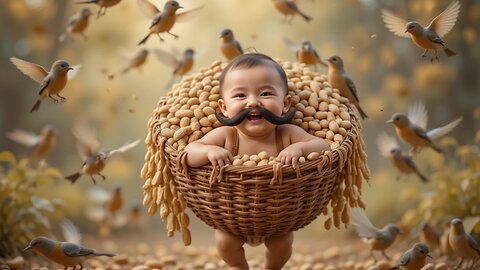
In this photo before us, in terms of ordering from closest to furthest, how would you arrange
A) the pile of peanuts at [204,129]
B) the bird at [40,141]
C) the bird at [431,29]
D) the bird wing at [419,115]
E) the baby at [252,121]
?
the baby at [252,121] → the pile of peanuts at [204,129] → the bird at [431,29] → the bird wing at [419,115] → the bird at [40,141]

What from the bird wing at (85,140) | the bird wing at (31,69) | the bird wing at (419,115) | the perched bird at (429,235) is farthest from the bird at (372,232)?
the bird wing at (31,69)

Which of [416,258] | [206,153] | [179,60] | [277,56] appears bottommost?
[416,258]

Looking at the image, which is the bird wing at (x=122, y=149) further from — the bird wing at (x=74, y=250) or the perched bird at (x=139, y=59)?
the perched bird at (x=139, y=59)

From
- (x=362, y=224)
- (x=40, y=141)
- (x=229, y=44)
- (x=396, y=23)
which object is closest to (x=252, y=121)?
(x=229, y=44)

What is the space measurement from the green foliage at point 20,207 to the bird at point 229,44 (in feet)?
4.16

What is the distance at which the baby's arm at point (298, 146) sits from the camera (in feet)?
8.05

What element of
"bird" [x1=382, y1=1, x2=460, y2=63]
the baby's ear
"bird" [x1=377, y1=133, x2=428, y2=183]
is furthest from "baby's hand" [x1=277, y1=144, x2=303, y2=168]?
"bird" [x1=377, y1=133, x2=428, y2=183]

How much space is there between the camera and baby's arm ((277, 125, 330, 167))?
2.45 meters

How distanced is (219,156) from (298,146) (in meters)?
0.29

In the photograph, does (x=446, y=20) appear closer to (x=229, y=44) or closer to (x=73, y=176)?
(x=229, y=44)

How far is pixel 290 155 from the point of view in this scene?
2455mm

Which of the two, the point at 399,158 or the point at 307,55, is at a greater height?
the point at 307,55

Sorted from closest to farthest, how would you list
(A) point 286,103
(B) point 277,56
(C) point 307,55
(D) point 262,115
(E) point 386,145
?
(D) point 262,115 < (A) point 286,103 < (C) point 307,55 < (E) point 386,145 < (B) point 277,56

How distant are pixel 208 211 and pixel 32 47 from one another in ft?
9.23
